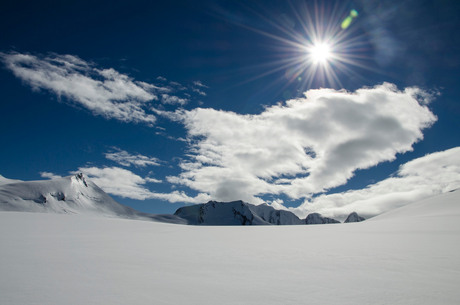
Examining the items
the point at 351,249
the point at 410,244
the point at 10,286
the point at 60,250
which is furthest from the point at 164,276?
the point at 410,244

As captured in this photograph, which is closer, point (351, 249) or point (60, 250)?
point (60, 250)

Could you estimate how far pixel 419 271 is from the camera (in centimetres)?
546

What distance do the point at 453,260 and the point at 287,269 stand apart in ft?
13.6

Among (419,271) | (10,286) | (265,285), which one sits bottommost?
(10,286)

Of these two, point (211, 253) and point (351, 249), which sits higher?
point (351, 249)

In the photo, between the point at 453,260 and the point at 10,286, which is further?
the point at 453,260

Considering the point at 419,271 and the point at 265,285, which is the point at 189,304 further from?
the point at 419,271

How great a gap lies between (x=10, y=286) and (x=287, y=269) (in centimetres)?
508

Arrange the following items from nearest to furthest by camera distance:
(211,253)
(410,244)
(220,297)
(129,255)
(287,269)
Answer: (220,297) < (287,269) < (129,255) < (211,253) < (410,244)

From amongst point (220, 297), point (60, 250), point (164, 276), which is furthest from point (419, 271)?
A: point (60, 250)

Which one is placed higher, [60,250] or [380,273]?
[380,273]

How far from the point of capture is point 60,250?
295 inches

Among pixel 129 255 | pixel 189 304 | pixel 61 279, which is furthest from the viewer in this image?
pixel 129 255

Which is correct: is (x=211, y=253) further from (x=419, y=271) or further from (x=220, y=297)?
(x=419, y=271)
